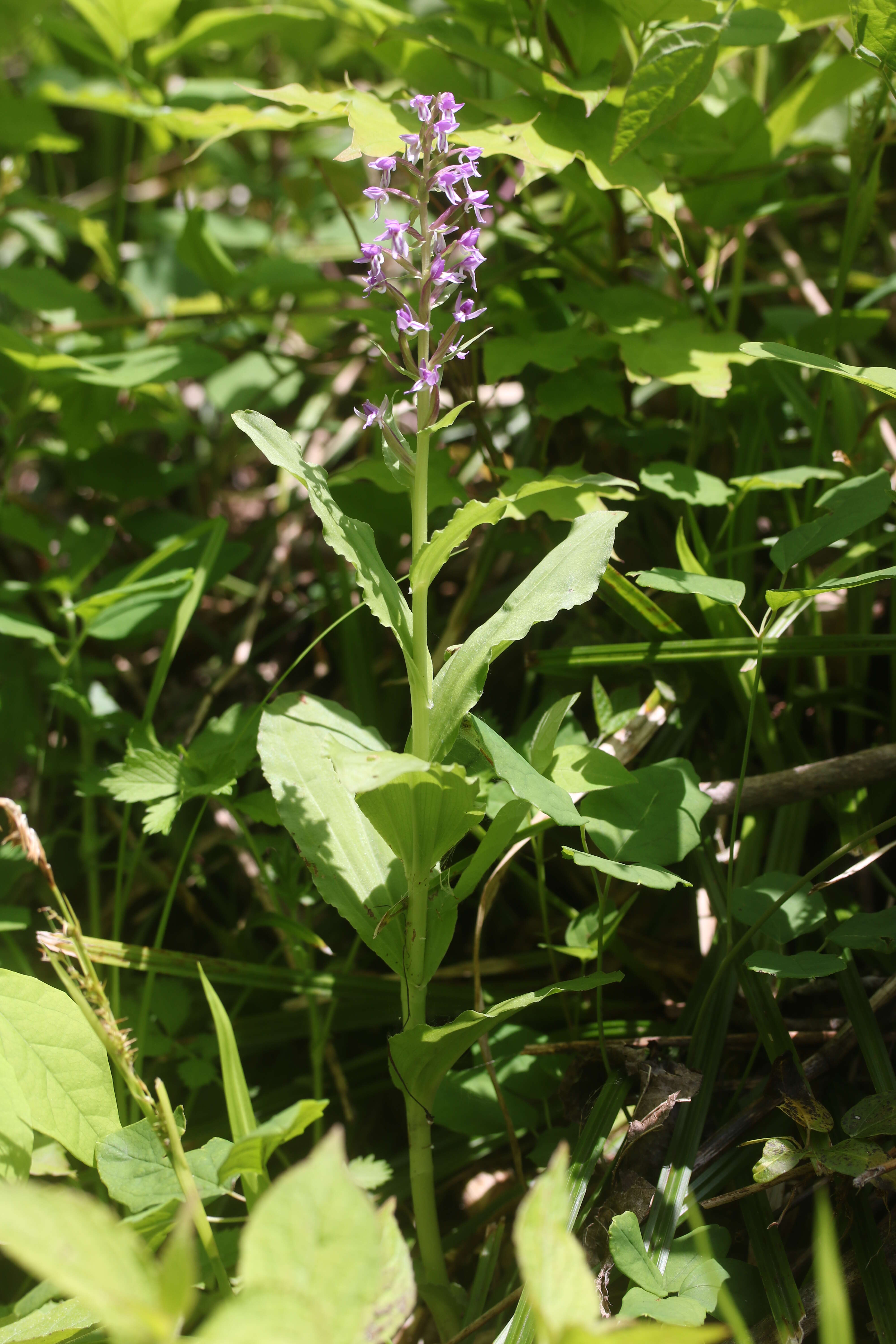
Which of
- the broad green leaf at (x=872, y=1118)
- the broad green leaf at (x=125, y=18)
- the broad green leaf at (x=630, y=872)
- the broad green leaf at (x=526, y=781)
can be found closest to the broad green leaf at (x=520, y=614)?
the broad green leaf at (x=526, y=781)

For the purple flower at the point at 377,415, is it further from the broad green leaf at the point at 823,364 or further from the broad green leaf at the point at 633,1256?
the broad green leaf at the point at 633,1256

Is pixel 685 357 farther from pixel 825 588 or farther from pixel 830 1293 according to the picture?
pixel 830 1293

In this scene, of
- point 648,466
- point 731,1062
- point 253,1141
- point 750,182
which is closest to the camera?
point 253,1141

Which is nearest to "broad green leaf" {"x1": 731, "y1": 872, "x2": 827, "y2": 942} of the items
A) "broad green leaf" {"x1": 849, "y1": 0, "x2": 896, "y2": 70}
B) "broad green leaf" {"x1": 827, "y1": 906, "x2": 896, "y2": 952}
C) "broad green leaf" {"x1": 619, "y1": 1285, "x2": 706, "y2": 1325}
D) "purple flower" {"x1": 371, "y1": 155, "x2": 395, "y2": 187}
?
"broad green leaf" {"x1": 827, "y1": 906, "x2": 896, "y2": 952}

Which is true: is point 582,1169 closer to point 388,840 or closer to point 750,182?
point 388,840

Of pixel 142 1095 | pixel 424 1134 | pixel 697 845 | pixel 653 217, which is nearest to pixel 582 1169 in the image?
pixel 424 1134

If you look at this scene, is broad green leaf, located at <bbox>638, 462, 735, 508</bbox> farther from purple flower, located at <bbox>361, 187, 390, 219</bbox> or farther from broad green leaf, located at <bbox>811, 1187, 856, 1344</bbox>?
broad green leaf, located at <bbox>811, 1187, 856, 1344</bbox>
